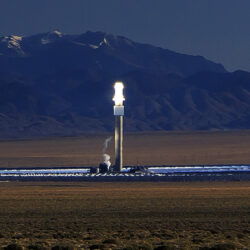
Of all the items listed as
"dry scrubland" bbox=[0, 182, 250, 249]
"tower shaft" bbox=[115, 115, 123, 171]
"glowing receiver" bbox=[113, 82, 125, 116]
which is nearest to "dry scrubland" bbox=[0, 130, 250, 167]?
"glowing receiver" bbox=[113, 82, 125, 116]

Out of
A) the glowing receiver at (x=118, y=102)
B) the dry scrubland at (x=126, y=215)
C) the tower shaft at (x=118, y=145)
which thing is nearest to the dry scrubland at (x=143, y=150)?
the glowing receiver at (x=118, y=102)

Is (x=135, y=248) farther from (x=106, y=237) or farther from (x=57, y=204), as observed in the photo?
(x=57, y=204)

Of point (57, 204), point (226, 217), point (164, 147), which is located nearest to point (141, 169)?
point (57, 204)

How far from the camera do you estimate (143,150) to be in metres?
144

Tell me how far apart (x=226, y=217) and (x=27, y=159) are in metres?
78.3

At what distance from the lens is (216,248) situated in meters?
30.4

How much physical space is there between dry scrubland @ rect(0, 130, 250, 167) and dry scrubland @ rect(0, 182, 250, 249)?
41.2 m

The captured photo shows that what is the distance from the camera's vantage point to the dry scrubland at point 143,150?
366 feet

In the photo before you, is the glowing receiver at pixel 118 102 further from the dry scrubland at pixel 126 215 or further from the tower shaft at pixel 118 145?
the dry scrubland at pixel 126 215

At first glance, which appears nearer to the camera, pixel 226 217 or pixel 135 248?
pixel 135 248

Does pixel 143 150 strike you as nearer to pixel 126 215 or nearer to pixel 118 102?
pixel 118 102

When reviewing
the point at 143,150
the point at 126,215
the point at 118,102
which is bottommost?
the point at 126,215

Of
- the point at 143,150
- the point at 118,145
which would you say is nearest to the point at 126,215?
the point at 118,145

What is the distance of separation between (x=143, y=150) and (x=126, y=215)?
3919 inches
